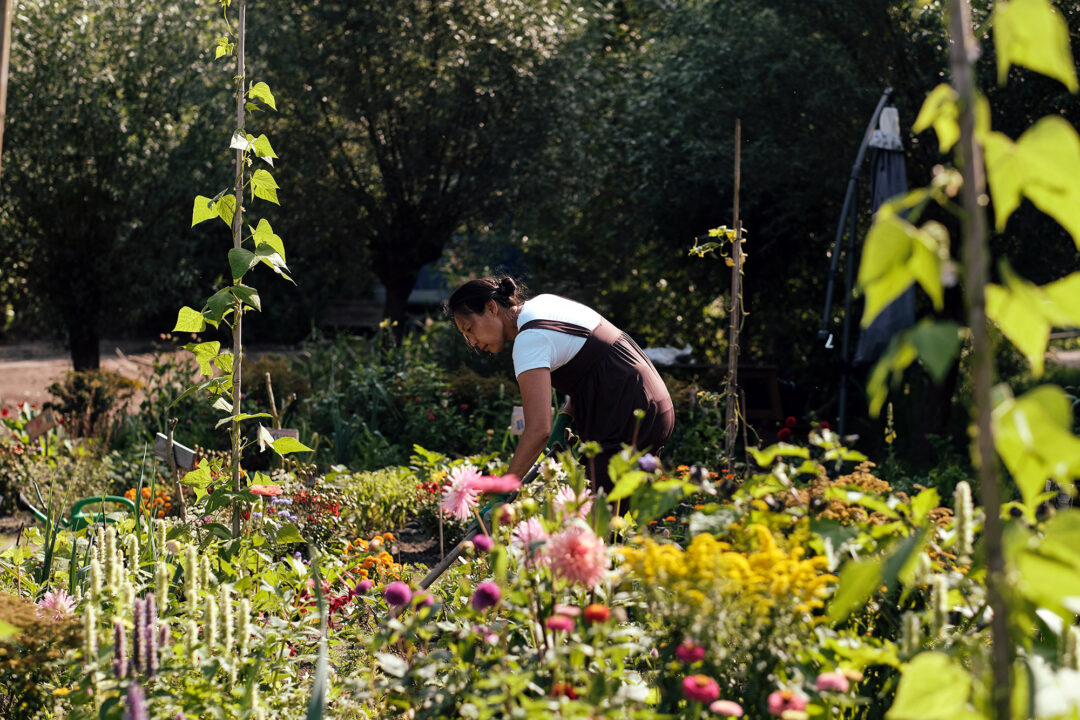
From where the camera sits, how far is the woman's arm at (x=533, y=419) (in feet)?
8.04

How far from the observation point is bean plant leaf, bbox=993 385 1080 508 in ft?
2.99

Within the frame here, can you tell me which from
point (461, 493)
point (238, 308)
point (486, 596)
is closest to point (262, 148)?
point (238, 308)

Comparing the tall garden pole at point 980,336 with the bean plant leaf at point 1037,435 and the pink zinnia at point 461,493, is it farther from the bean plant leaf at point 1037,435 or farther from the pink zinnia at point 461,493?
the pink zinnia at point 461,493

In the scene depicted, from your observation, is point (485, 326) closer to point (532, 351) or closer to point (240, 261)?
point (532, 351)

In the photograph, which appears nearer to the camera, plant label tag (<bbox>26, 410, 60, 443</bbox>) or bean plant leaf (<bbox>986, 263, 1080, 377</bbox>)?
bean plant leaf (<bbox>986, 263, 1080, 377</bbox>)

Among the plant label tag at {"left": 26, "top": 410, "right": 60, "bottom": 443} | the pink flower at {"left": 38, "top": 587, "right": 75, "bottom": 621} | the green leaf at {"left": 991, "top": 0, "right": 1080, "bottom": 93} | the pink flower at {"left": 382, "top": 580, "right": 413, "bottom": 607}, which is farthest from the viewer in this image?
the plant label tag at {"left": 26, "top": 410, "right": 60, "bottom": 443}

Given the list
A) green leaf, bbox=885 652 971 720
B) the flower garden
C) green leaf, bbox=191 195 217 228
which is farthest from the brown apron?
green leaf, bbox=885 652 971 720

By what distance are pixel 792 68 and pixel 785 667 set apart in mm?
6644

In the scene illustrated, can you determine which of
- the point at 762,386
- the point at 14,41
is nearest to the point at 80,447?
the point at 14,41

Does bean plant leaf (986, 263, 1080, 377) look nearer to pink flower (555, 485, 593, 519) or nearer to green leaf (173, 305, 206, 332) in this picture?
pink flower (555, 485, 593, 519)

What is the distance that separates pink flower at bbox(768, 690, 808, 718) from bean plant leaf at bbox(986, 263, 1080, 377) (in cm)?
52

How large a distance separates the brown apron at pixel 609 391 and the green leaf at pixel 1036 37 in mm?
1876

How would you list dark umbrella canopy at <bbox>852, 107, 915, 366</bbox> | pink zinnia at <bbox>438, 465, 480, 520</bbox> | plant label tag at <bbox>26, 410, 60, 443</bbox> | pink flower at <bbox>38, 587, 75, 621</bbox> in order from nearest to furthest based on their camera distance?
pink zinnia at <bbox>438, 465, 480, 520</bbox>
pink flower at <bbox>38, 587, 75, 621</bbox>
plant label tag at <bbox>26, 410, 60, 443</bbox>
dark umbrella canopy at <bbox>852, 107, 915, 366</bbox>

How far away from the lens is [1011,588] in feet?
3.21
